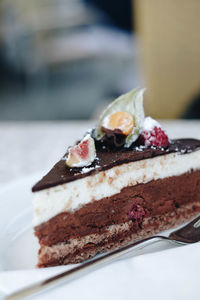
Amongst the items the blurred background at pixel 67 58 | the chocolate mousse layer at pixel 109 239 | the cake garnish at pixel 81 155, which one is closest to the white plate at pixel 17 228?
the chocolate mousse layer at pixel 109 239

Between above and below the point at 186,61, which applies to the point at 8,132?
below

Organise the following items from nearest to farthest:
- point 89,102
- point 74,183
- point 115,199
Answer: point 74,183, point 115,199, point 89,102

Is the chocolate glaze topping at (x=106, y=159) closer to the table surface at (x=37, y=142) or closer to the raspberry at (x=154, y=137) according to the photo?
the raspberry at (x=154, y=137)

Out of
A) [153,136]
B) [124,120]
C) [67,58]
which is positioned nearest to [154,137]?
[153,136]

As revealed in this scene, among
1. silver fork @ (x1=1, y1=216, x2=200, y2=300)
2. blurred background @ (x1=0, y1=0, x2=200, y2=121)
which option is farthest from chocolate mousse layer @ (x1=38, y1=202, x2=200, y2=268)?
blurred background @ (x1=0, y1=0, x2=200, y2=121)

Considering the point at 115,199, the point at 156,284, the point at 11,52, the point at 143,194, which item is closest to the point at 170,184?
the point at 143,194

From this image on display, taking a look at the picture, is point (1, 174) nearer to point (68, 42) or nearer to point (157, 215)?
point (157, 215)
